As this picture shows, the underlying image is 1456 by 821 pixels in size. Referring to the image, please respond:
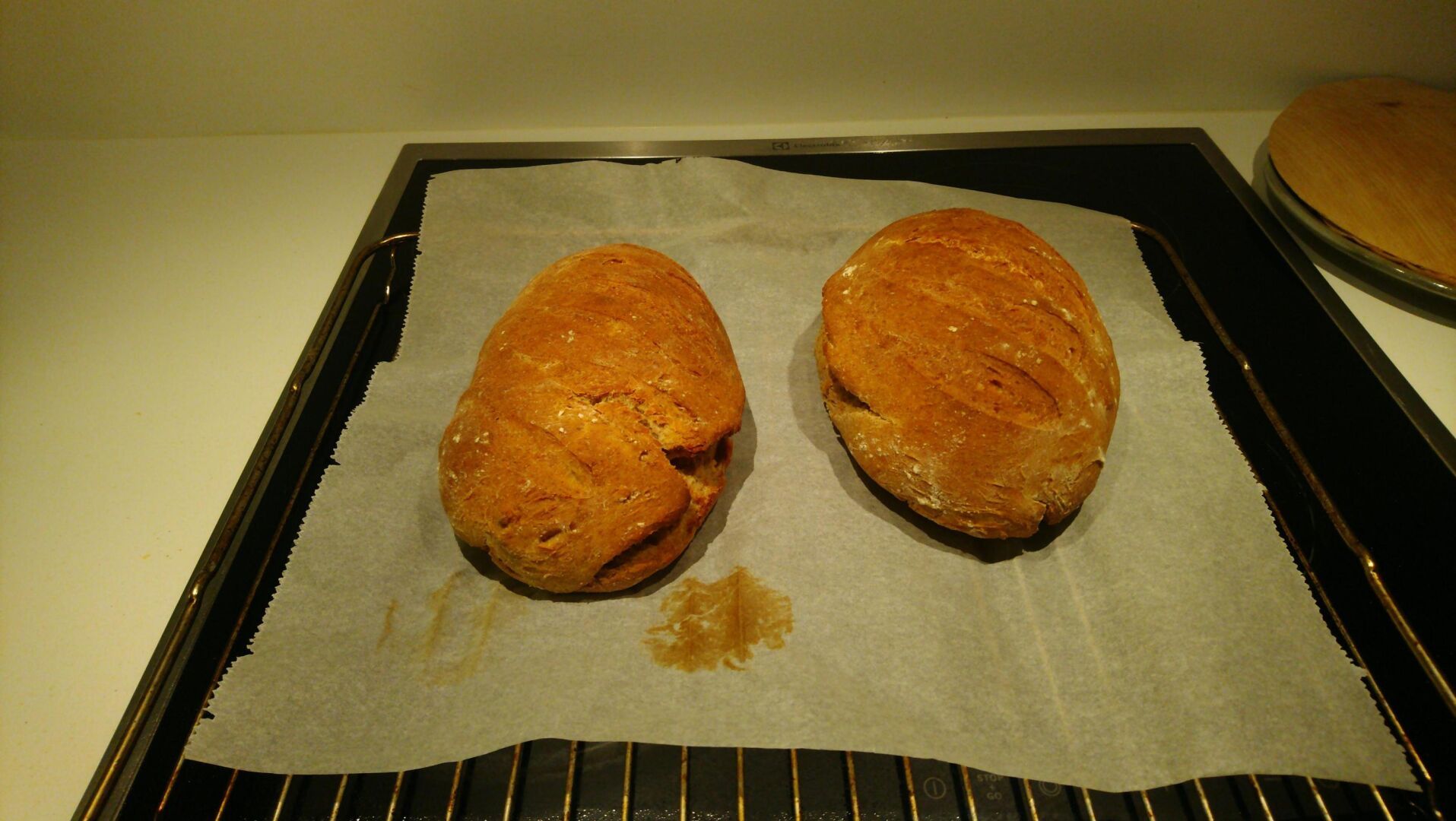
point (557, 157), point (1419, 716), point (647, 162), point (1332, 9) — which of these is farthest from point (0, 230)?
point (1332, 9)

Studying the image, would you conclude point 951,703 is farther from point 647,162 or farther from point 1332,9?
point 1332,9

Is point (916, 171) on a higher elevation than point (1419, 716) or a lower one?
higher

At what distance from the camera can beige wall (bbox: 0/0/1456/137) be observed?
225 centimetres

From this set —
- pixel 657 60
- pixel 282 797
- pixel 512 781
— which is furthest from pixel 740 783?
pixel 657 60

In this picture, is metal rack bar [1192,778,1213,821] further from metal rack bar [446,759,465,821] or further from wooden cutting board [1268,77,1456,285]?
wooden cutting board [1268,77,1456,285]

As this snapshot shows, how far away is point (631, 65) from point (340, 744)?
196cm

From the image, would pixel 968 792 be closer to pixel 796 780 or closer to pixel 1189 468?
pixel 796 780

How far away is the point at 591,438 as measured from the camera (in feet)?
4.43

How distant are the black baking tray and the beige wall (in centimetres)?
17

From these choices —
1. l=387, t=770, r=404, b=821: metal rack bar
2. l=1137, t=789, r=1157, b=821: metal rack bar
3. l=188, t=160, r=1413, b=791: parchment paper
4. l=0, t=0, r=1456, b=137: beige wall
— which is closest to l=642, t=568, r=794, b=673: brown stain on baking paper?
l=188, t=160, r=1413, b=791: parchment paper

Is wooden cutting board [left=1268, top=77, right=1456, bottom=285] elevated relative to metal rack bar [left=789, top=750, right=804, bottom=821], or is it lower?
elevated

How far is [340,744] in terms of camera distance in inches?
49.5

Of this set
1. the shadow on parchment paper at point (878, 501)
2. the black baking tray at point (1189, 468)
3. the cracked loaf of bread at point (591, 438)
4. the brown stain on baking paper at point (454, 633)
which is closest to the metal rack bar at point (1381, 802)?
the black baking tray at point (1189, 468)

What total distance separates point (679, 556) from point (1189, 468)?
1048mm
